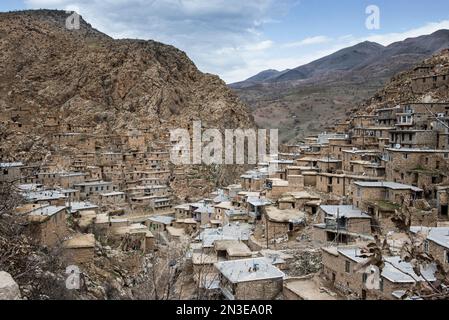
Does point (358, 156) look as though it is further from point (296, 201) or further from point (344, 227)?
point (344, 227)

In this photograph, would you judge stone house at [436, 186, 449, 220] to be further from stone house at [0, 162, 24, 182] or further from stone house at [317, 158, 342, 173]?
stone house at [0, 162, 24, 182]

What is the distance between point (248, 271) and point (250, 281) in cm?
52

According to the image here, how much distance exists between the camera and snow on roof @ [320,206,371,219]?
15.8 metres

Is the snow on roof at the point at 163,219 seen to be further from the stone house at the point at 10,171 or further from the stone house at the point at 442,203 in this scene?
the stone house at the point at 442,203

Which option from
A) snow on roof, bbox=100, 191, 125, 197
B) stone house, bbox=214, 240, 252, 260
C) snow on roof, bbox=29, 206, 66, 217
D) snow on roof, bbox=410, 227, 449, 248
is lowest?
snow on roof, bbox=100, 191, 125, 197

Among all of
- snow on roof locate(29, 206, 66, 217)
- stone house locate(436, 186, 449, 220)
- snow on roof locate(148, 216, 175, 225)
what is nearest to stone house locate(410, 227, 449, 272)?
stone house locate(436, 186, 449, 220)

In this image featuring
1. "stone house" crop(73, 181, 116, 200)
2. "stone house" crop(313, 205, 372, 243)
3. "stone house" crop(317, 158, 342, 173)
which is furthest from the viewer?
"stone house" crop(73, 181, 116, 200)

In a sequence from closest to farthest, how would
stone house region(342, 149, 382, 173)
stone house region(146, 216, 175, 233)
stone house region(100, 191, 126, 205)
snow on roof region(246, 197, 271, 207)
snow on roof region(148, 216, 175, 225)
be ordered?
snow on roof region(246, 197, 271, 207) < stone house region(342, 149, 382, 173) < stone house region(146, 216, 175, 233) < snow on roof region(148, 216, 175, 225) < stone house region(100, 191, 126, 205)

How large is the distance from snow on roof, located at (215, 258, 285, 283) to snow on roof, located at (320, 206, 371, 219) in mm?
4554

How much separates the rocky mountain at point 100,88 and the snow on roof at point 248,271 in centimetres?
3356

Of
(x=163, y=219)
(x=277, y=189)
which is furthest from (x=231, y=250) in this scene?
(x=163, y=219)

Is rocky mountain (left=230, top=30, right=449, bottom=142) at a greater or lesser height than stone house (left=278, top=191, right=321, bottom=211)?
greater

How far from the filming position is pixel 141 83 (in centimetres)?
5678

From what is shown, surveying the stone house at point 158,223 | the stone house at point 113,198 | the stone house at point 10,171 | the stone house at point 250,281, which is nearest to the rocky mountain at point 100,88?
the stone house at point 113,198
